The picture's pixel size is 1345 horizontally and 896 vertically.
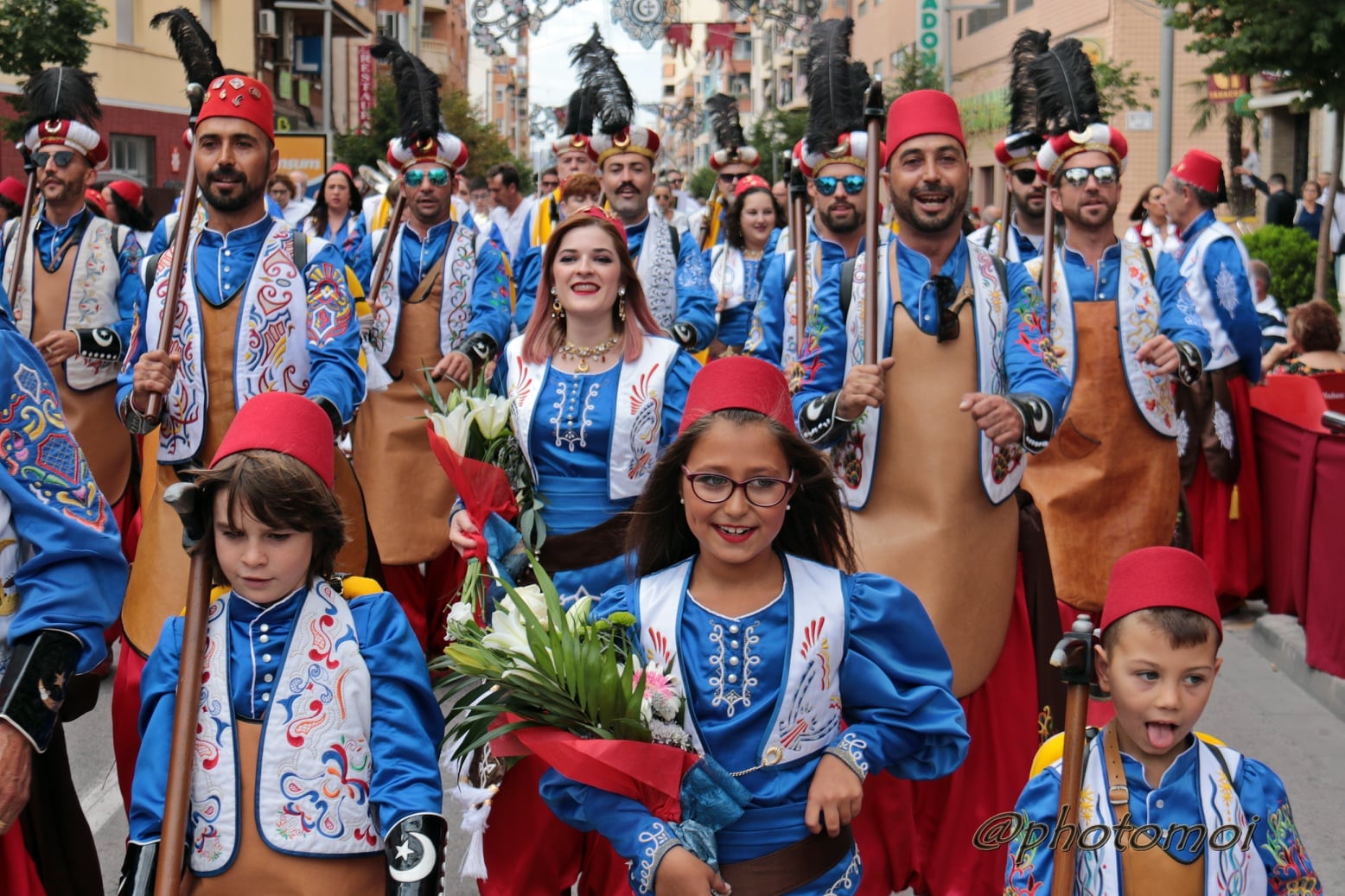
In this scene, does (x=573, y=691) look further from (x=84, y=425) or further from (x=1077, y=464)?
(x=84, y=425)

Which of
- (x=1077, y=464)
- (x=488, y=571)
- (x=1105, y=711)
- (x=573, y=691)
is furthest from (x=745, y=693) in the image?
(x=1077, y=464)

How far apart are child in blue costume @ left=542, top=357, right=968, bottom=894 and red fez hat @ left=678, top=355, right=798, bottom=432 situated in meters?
0.01

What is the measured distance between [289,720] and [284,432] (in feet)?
2.05

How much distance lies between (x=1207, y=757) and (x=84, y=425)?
5.98 metres

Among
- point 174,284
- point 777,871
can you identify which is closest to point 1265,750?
point 777,871

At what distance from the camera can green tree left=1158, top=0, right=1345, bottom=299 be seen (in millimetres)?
13453

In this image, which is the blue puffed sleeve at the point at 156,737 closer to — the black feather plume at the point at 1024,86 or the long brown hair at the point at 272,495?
the long brown hair at the point at 272,495

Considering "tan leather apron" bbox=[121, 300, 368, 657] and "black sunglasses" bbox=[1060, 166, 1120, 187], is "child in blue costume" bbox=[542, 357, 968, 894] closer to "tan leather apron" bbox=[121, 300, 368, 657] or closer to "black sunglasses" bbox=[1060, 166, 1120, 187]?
"tan leather apron" bbox=[121, 300, 368, 657]

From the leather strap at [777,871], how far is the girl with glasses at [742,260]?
8.15 m

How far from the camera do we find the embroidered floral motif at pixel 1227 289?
8.57 meters

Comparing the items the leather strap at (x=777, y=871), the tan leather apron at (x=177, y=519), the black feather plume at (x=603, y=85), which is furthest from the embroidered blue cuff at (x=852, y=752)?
the black feather plume at (x=603, y=85)

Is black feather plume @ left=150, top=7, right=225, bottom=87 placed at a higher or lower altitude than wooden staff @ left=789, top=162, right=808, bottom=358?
higher

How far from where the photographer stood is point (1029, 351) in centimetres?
511

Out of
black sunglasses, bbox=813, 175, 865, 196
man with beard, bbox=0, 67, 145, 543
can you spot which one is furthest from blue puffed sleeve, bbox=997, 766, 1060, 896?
man with beard, bbox=0, 67, 145, 543
